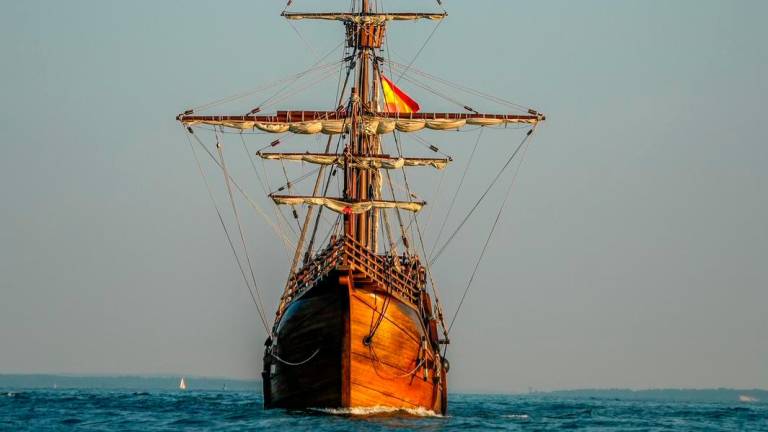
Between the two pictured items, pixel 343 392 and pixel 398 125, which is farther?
pixel 398 125

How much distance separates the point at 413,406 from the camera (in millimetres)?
57531

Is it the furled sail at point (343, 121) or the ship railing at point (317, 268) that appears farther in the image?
the furled sail at point (343, 121)

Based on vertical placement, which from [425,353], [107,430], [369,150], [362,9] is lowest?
[107,430]

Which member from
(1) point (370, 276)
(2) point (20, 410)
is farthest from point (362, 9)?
(2) point (20, 410)

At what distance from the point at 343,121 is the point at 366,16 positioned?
22.6 feet

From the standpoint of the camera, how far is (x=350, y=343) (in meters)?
53.6

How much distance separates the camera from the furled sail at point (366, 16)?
2758 inches

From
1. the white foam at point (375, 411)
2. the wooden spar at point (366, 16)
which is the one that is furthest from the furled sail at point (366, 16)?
the white foam at point (375, 411)

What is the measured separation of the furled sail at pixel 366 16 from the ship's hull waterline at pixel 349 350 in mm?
17713

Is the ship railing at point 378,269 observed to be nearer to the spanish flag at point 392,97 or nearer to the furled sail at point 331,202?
the furled sail at point 331,202

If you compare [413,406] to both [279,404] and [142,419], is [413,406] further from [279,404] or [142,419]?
[142,419]

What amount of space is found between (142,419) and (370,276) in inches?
491

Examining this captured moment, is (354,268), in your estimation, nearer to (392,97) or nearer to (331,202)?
(331,202)

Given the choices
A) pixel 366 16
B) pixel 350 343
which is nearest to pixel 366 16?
pixel 366 16
